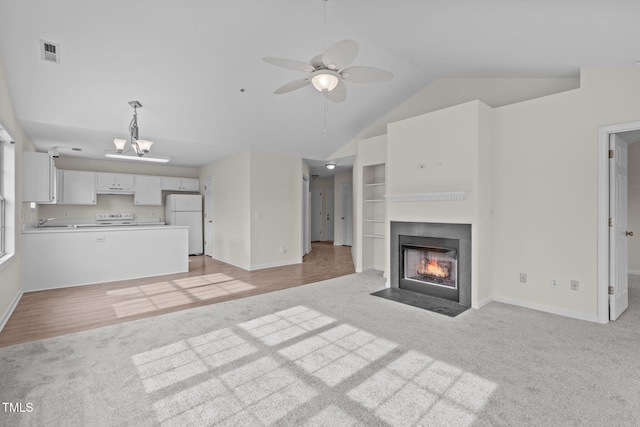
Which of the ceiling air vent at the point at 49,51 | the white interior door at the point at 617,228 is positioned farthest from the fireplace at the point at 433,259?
the ceiling air vent at the point at 49,51

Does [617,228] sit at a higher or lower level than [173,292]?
higher

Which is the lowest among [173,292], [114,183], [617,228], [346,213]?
[173,292]

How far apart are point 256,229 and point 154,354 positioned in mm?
3765

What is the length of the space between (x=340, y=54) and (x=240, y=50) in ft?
5.40

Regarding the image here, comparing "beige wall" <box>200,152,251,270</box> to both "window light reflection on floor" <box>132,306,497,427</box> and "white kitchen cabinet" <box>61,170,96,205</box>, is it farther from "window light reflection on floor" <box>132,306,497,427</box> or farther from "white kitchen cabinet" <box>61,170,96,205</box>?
"window light reflection on floor" <box>132,306,497,427</box>

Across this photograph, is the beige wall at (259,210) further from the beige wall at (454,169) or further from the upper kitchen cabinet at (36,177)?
the upper kitchen cabinet at (36,177)

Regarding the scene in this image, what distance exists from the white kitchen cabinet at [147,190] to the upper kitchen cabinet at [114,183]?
149 mm

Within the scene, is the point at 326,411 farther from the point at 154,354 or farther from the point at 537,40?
the point at 537,40

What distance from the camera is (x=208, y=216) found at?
7.92 meters

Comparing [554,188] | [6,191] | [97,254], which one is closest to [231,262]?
[97,254]

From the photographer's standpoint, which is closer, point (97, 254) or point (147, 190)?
point (97, 254)

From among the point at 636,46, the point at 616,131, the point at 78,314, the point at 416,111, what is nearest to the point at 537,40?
the point at 636,46

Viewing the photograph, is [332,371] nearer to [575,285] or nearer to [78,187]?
[575,285]

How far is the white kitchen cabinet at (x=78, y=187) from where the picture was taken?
255 inches
